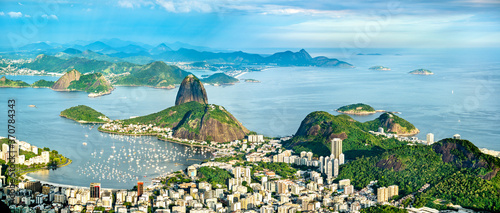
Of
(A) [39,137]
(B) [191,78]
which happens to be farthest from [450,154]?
(B) [191,78]

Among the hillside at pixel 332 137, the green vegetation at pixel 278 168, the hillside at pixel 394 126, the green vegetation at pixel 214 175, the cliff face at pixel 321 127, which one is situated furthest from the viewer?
the hillside at pixel 394 126

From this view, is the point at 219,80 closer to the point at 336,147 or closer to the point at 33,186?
the point at 336,147

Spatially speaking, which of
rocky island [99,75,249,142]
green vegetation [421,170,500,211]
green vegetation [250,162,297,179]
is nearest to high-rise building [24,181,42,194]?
green vegetation [250,162,297,179]

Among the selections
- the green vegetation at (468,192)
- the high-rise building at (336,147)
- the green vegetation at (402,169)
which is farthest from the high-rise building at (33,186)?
the green vegetation at (468,192)

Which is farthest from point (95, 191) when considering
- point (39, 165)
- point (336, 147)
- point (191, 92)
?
point (191, 92)

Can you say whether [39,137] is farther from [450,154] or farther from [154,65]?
[154,65]

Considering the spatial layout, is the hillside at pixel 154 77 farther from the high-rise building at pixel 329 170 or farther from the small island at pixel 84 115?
the high-rise building at pixel 329 170
